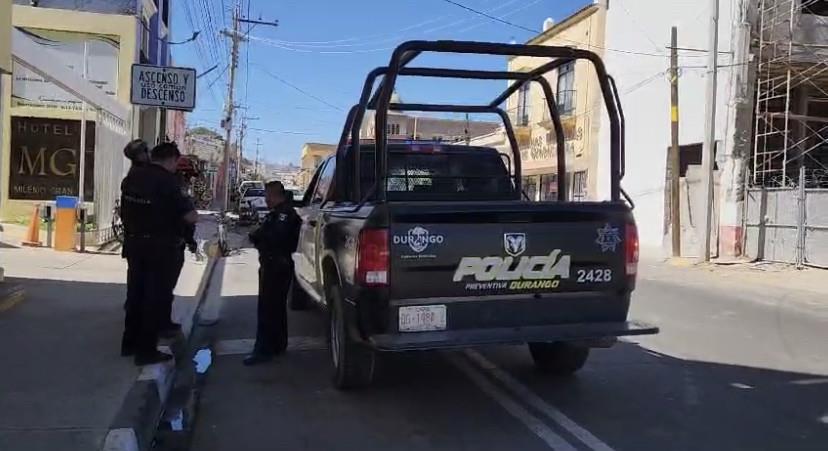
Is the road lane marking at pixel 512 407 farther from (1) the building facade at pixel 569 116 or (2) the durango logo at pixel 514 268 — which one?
(1) the building facade at pixel 569 116

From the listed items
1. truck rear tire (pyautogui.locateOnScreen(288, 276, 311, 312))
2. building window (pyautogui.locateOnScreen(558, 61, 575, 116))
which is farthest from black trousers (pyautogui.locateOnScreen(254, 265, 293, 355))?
building window (pyautogui.locateOnScreen(558, 61, 575, 116))

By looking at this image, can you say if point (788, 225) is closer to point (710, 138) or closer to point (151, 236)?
point (710, 138)

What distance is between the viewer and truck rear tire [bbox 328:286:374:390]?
18.4 feet

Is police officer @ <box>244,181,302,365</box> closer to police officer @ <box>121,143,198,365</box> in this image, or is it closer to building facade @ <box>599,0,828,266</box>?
police officer @ <box>121,143,198,365</box>

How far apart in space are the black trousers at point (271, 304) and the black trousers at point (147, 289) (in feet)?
2.92

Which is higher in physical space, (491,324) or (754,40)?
(754,40)

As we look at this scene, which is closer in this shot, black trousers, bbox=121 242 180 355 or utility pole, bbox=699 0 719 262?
black trousers, bbox=121 242 180 355

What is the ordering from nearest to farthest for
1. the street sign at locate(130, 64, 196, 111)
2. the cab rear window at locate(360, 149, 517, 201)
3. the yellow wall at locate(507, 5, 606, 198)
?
1. the cab rear window at locate(360, 149, 517, 201)
2. the street sign at locate(130, 64, 196, 111)
3. the yellow wall at locate(507, 5, 606, 198)

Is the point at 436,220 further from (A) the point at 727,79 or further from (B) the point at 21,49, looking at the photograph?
(A) the point at 727,79

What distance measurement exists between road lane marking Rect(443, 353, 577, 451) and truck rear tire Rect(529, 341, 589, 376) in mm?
549

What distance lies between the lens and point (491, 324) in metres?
5.21

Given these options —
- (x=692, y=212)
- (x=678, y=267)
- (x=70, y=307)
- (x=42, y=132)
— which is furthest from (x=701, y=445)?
(x=42, y=132)

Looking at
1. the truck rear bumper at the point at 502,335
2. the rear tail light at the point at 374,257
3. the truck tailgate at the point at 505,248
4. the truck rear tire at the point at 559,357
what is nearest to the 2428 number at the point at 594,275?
the truck tailgate at the point at 505,248

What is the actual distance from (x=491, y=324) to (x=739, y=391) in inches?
93.2
